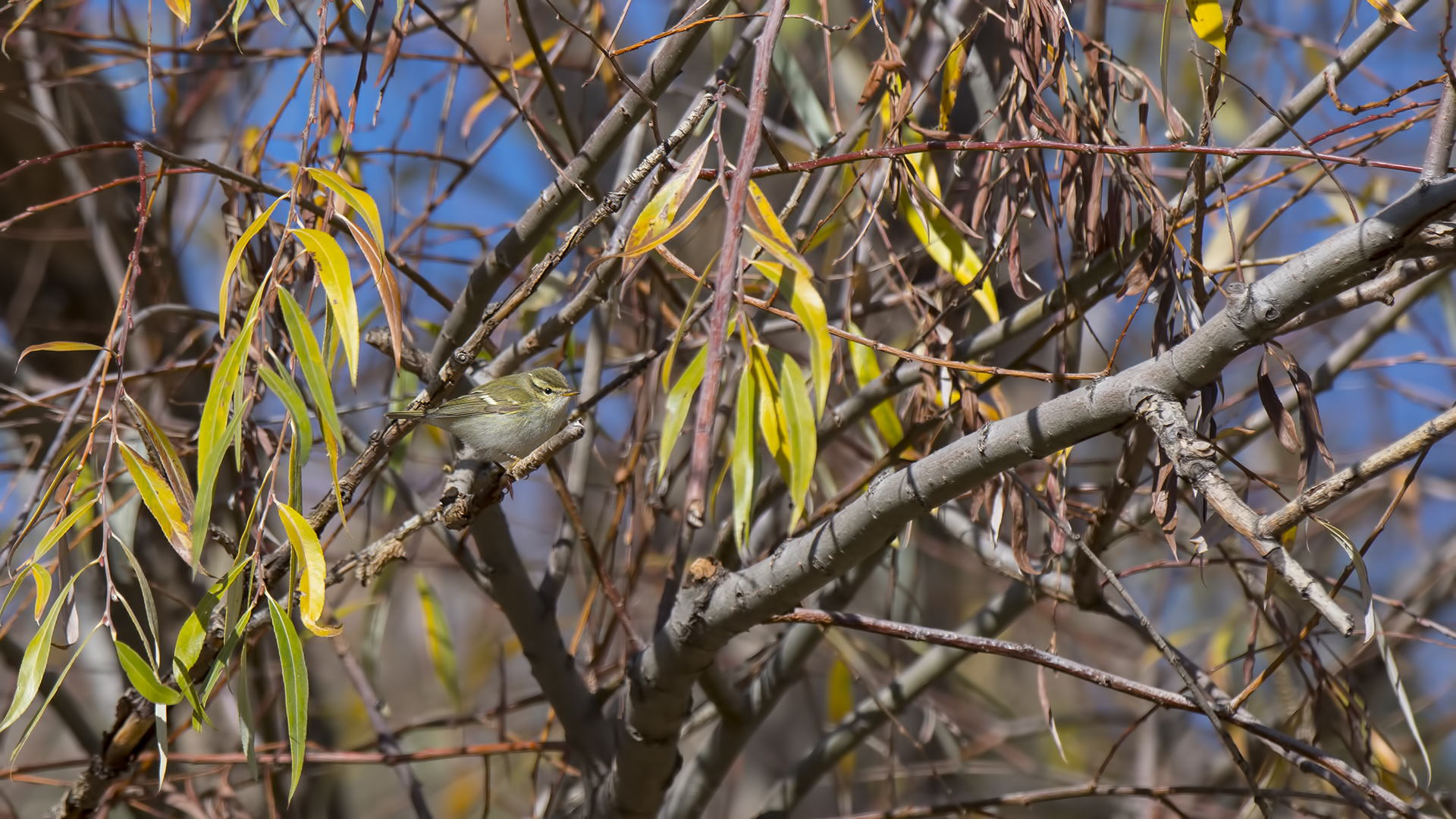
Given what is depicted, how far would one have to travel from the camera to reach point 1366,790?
1.47 meters

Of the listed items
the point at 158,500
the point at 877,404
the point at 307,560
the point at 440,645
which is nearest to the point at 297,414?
the point at 307,560

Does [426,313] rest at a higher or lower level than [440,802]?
higher

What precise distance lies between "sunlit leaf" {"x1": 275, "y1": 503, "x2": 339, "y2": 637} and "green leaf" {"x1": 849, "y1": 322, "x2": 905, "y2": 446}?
3.78ft

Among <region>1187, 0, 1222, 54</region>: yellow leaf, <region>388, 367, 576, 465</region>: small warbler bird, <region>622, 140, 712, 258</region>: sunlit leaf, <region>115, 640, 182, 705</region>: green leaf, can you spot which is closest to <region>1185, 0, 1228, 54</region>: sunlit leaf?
<region>1187, 0, 1222, 54</region>: yellow leaf

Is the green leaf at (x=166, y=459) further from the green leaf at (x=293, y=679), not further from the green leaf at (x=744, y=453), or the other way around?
the green leaf at (x=744, y=453)

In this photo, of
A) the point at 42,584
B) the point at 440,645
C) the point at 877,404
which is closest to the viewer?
the point at 42,584

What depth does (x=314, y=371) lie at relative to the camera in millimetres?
1211

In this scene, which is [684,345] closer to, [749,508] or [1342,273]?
[749,508]

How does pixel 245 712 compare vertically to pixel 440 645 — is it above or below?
below

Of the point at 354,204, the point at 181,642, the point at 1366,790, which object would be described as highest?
the point at 354,204

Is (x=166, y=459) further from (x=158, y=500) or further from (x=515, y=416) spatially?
(x=515, y=416)

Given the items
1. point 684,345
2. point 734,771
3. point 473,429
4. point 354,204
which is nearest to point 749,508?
point 354,204

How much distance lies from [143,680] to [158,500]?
235mm

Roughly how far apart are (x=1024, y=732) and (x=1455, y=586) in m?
1.39
